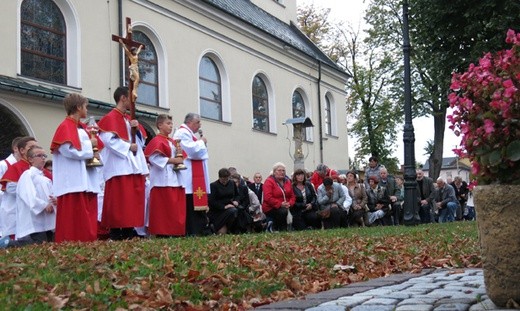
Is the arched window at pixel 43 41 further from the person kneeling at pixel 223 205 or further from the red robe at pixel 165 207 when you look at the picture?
the red robe at pixel 165 207

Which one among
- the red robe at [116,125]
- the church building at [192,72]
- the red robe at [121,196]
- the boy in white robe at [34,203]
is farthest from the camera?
the church building at [192,72]

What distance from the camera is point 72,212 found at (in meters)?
9.52

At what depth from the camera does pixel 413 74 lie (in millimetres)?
40594

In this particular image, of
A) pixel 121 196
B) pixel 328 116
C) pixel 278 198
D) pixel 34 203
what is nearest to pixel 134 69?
pixel 121 196

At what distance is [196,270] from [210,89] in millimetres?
18091

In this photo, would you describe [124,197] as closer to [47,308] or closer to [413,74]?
[47,308]

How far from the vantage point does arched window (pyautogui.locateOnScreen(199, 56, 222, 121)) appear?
22781 millimetres

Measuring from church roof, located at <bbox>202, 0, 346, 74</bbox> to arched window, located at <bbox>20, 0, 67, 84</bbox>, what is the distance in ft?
22.9

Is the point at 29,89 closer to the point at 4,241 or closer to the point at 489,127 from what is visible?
the point at 4,241

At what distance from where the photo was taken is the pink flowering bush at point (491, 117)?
4.12 meters

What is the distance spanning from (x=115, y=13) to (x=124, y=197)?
942 centimetres

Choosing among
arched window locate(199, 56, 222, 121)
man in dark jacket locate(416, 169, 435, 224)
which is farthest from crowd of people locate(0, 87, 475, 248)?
arched window locate(199, 56, 222, 121)

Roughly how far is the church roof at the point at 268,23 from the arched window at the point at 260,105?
2089 millimetres

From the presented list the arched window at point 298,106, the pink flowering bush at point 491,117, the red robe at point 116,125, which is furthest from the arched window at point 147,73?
the pink flowering bush at point 491,117
